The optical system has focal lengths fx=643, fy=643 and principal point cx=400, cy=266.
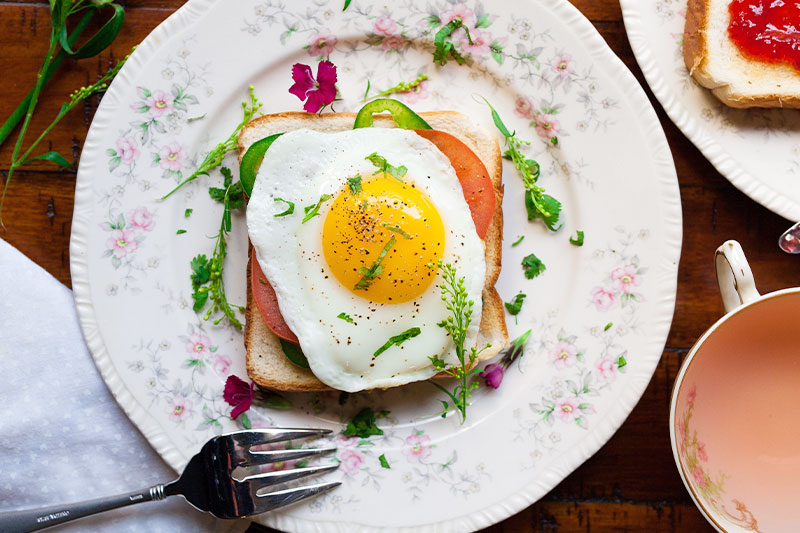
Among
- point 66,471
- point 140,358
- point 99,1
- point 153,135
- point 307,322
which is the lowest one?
point 66,471

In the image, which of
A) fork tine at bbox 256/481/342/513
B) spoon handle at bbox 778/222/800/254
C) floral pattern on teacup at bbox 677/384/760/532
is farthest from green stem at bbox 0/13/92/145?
spoon handle at bbox 778/222/800/254

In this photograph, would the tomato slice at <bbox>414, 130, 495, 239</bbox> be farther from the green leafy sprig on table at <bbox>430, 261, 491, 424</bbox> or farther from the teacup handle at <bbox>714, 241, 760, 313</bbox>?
the teacup handle at <bbox>714, 241, 760, 313</bbox>

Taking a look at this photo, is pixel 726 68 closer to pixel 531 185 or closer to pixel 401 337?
pixel 531 185

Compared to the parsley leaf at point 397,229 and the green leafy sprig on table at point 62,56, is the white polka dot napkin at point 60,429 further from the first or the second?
the parsley leaf at point 397,229

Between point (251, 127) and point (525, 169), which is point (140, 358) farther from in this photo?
point (525, 169)

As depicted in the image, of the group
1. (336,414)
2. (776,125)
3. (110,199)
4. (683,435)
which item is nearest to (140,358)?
(110,199)

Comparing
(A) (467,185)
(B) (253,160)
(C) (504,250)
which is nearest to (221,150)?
(B) (253,160)
